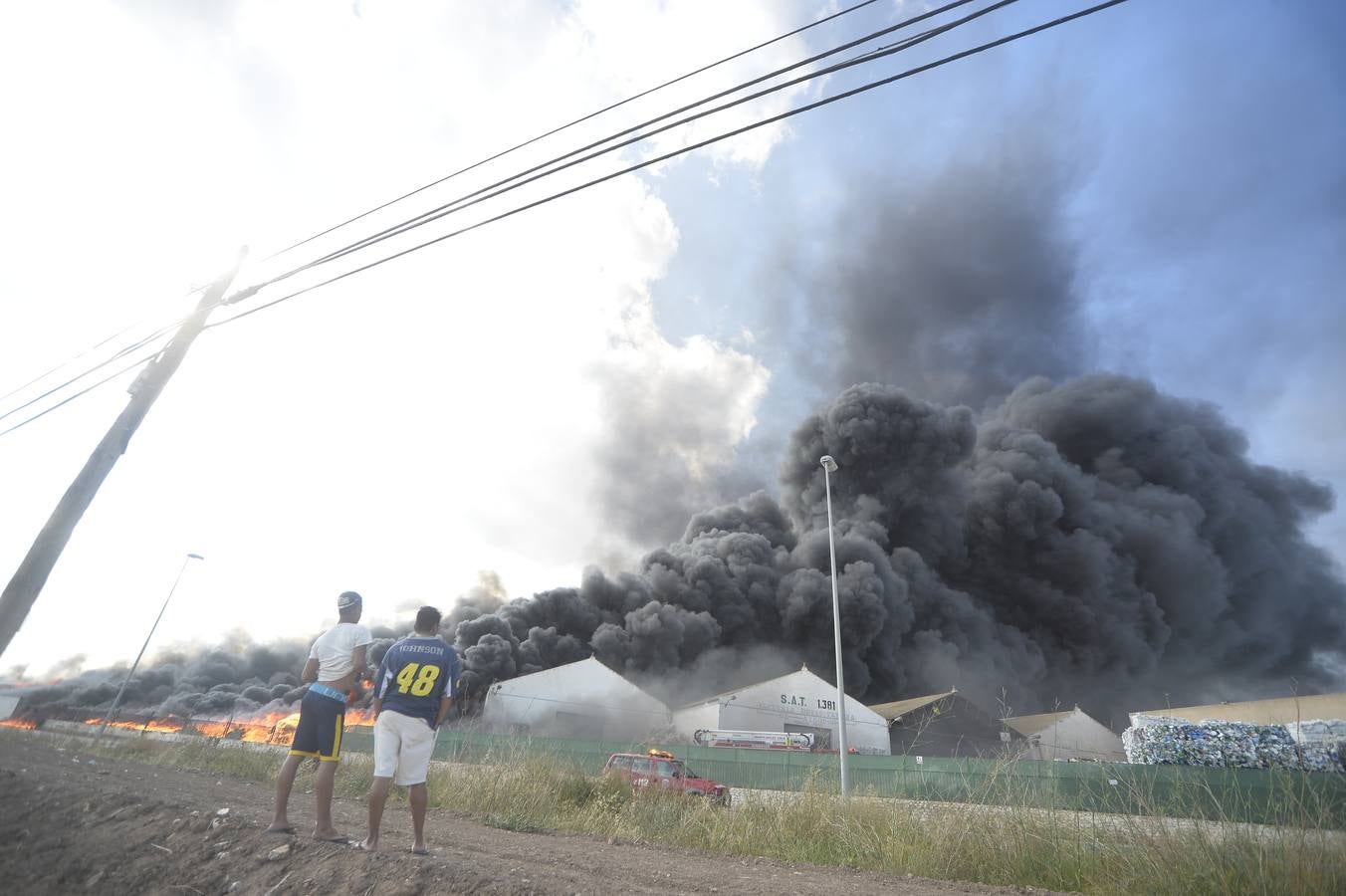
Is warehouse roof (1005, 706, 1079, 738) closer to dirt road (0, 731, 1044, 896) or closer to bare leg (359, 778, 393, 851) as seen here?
dirt road (0, 731, 1044, 896)

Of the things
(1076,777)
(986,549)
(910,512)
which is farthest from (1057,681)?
(1076,777)

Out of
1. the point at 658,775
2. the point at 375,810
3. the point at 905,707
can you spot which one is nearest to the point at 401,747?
the point at 375,810

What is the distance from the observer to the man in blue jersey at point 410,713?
3857 mm

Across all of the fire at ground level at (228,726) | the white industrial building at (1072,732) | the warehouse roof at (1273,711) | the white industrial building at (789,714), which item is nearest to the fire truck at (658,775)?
the fire at ground level at (228,726)

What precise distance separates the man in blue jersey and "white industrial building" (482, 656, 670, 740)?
30.3m

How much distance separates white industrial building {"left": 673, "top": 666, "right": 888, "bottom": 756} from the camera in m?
32.1

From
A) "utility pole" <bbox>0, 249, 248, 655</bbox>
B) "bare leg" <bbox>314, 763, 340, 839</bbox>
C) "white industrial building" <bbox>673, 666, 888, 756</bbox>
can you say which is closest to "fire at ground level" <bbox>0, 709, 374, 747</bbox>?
"white industrial building" <bbox>673, 666, 888, 756</bbox>

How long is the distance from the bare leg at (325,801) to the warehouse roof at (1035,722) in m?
36.9

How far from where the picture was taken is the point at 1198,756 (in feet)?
61.9

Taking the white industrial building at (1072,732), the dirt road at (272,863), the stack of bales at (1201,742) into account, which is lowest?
the dirt road at (272,863)

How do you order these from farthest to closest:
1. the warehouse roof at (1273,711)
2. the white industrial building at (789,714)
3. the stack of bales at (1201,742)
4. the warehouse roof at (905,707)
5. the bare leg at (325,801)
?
1. the warehouse roof at (905,707)
2. the white industrial building at (789,714)
3. the warehouse roof at (1273,711)
4. the stack of bales at (1201,742)
5. the bare leg at (325,801)

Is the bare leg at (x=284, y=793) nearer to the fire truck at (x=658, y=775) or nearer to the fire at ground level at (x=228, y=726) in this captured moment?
the fire truck at (x=658, y=775)

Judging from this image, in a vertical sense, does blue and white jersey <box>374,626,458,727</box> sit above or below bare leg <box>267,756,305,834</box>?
above

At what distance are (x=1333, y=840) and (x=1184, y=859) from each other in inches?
28.9
